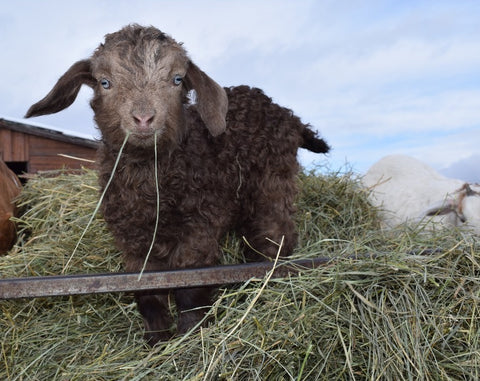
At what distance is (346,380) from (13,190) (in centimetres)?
462

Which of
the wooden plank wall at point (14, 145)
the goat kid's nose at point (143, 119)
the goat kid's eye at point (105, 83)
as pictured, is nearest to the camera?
the goat kid's nose at point (143, 119)

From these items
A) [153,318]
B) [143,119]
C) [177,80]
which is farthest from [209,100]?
[153,318]

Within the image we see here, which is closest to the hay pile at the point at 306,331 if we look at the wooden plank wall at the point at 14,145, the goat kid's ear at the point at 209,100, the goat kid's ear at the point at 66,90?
the goat kid's ear at the point at 209,100

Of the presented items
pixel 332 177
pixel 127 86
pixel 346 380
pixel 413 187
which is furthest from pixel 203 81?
pixel 413 187

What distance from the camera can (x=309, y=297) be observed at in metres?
3.01

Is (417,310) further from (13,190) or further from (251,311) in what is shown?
(13,190)

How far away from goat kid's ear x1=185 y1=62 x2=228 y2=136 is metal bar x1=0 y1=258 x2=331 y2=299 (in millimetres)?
876

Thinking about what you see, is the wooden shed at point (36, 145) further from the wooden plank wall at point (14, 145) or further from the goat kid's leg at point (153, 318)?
the goat kid's leg at point (153, 318)

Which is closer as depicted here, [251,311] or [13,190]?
[251,311]

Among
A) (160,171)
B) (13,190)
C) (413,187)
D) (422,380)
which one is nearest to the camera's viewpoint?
(422,380)

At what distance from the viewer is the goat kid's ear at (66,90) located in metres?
3.49

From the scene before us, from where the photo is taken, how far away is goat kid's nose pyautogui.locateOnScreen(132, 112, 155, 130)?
120 inches

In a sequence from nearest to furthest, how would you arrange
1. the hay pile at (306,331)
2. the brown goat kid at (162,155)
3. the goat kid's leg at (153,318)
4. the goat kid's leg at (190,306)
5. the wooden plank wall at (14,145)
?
the hay pile at (306,331)
the brown goat kid at (162,155)
the goat kid's leg at (190,306)
the goat kid's leg at (153,318)
the wooden plank wall at (14,145)

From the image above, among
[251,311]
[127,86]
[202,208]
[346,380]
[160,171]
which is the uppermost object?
[127,86]
